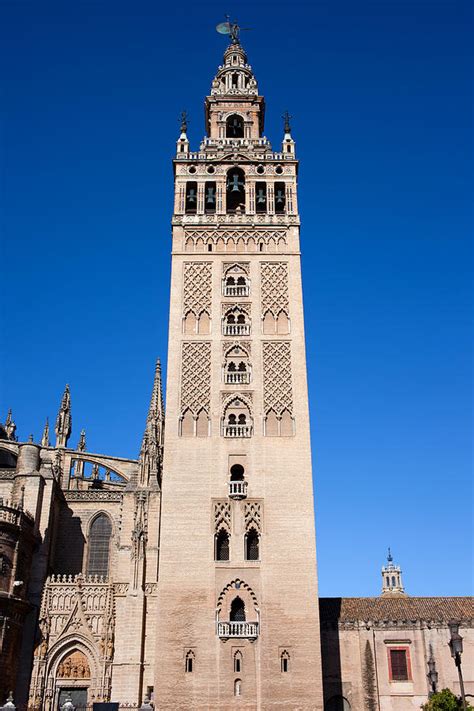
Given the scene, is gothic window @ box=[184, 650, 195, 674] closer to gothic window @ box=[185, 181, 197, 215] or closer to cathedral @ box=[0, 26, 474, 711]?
cathedral @ box=[0, 26, 474, 711]

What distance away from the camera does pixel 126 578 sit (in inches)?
1212

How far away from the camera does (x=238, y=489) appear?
29266mm

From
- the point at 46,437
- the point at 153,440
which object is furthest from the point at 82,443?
the point at 153,440

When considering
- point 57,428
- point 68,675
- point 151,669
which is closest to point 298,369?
point 151,669

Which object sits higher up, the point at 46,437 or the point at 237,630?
the point at 46,437

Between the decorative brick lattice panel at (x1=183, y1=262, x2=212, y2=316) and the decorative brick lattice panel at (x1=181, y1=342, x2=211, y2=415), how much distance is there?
184 centimetres

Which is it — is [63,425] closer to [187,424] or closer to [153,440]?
[153,440]

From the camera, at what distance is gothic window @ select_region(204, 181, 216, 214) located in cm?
3650

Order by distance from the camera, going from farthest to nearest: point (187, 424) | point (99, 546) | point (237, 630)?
point (99, 546) < point (187, 424) < point (237, 630)

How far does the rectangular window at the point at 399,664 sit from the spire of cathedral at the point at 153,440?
12.4m

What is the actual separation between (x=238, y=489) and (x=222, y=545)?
2.21m

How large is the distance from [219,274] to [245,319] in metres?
2.59

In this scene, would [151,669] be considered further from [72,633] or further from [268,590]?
[268,590]

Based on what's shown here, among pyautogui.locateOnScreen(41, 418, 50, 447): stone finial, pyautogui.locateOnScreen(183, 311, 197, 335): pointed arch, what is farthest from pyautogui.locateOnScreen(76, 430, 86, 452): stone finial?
pyautogui.locateOnScreen(183, 311, 197, 335): pointed arch
